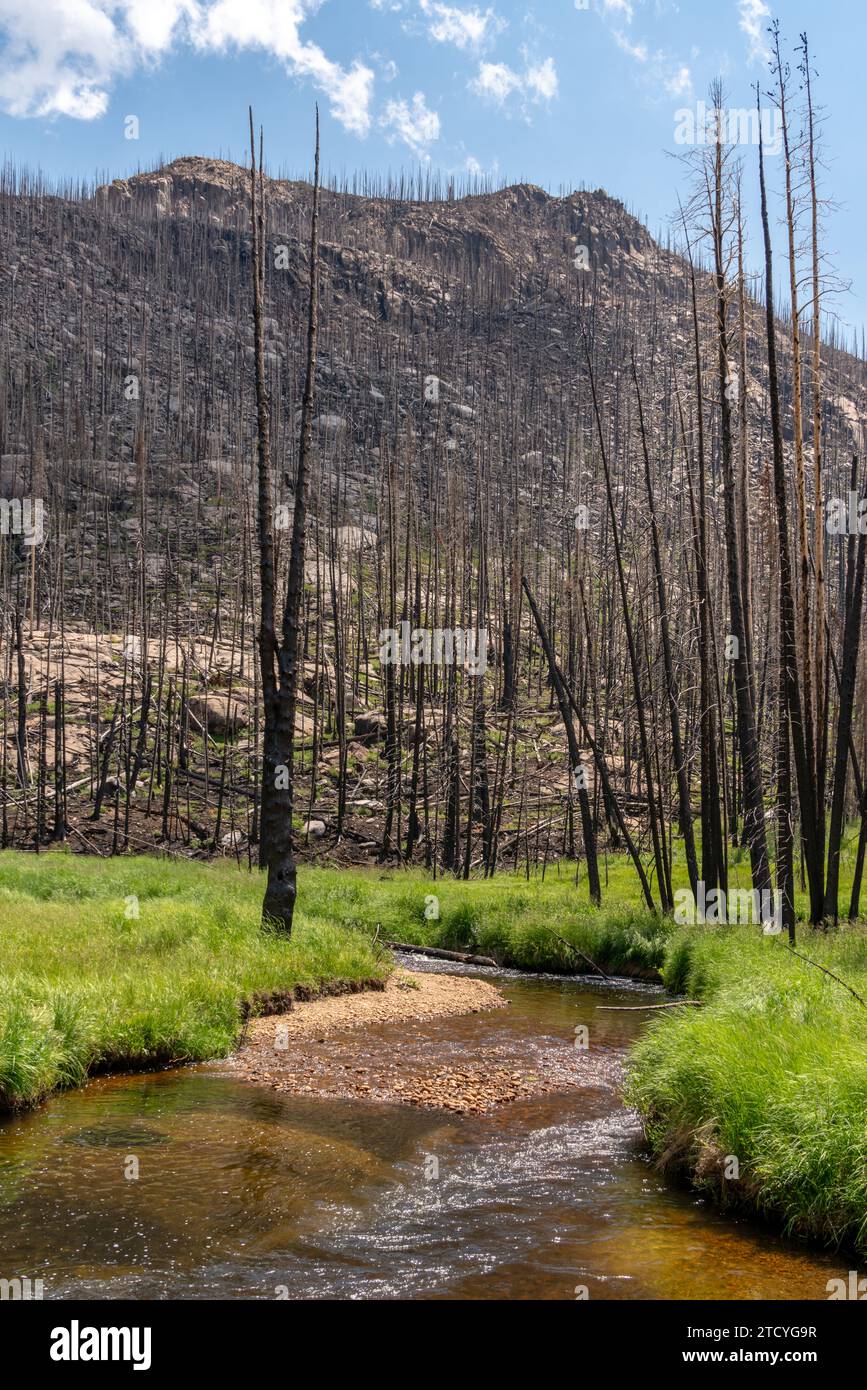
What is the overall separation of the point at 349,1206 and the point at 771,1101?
2.85m

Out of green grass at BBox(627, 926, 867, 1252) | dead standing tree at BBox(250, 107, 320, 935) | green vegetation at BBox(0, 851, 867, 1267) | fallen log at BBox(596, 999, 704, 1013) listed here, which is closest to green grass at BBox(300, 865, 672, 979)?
green vegetation at BBox(0, 851, 867, 1267)

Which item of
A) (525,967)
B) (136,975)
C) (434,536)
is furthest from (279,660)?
(434,536)

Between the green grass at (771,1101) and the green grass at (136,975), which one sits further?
the green grass at (136,975)

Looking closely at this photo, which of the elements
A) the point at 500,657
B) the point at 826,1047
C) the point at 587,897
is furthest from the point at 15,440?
the point at 826,1047

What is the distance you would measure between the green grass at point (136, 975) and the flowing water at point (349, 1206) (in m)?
0.42

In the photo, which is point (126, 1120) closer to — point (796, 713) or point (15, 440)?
point (796, 713)

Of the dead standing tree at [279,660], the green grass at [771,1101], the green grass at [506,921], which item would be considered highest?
the dead standing tree at [279,660]

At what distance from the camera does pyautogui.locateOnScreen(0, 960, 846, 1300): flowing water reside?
5371mm

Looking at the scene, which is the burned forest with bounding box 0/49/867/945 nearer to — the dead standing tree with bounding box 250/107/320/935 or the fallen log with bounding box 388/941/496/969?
the dead standing tree with bounding box 250/107/320/935

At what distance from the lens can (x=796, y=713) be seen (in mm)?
13898

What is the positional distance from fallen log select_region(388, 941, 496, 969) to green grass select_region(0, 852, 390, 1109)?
2.09 meters

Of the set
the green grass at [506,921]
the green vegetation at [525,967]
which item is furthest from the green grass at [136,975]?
the green grass at [506,921]

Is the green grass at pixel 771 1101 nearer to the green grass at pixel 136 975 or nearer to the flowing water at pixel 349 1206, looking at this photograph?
the flowing water at pixel 349 1206

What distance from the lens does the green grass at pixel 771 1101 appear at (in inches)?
234
